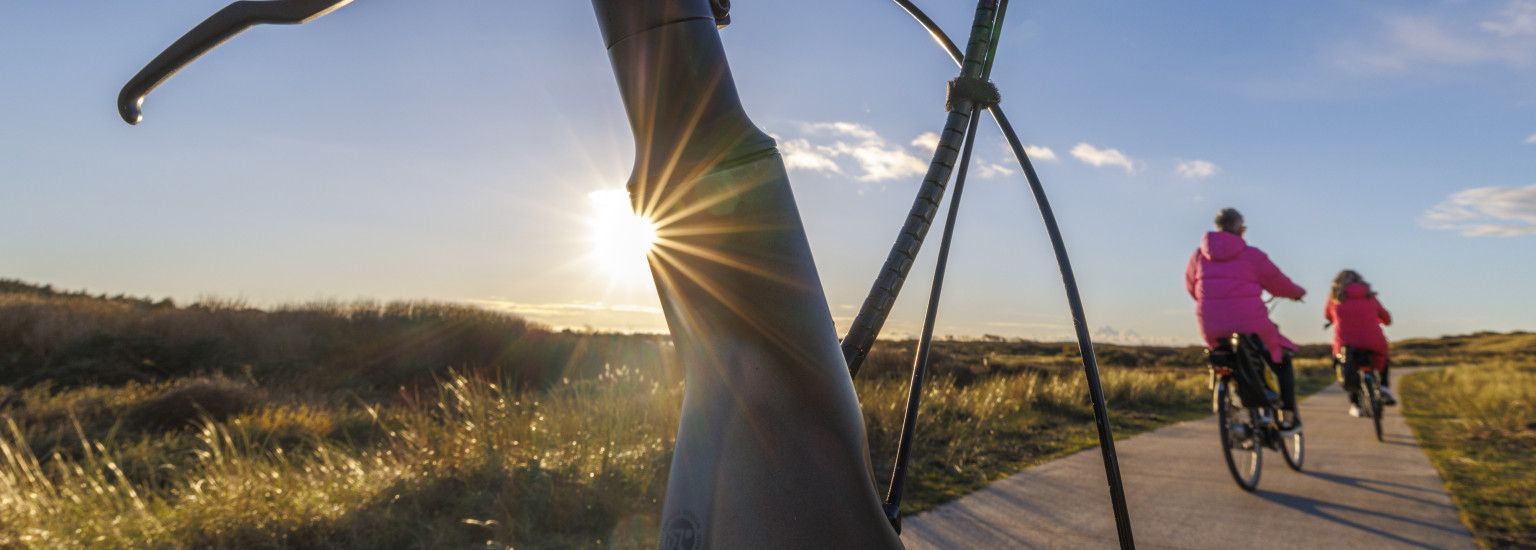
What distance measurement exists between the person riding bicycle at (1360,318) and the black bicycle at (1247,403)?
13.8ft

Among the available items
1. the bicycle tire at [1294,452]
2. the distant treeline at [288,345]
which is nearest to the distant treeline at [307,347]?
the distant treeline at [288,345]

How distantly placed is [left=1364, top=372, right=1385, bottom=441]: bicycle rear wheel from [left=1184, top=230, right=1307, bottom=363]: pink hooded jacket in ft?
11.3

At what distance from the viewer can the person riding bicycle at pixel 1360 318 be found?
929cm

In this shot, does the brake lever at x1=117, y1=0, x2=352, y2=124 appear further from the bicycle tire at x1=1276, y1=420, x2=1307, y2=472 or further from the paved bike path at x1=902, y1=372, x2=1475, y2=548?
the bicycle tire at x1=1276, y1=420, x2=1307, y2=472

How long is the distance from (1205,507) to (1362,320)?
632 centimetres

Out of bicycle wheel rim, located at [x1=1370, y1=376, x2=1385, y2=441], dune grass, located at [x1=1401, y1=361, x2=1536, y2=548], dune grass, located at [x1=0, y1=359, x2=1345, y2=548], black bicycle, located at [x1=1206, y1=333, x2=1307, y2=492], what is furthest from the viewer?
bicycle wheel rim, located at [x1=1370, y1=376, x2=1385, y2=441]

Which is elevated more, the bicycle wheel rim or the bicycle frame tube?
the bicycle frame tube

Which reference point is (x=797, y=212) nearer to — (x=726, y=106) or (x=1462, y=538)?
(x=726, y=106)

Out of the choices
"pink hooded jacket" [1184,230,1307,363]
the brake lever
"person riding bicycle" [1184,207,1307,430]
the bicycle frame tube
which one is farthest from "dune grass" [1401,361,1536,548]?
the brake lever

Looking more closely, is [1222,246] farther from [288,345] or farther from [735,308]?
[288,345]

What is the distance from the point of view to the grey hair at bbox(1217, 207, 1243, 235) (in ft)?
20.6

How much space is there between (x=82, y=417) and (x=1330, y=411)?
16433mm

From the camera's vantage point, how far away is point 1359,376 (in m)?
9.39

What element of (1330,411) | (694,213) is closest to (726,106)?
(694,213)
